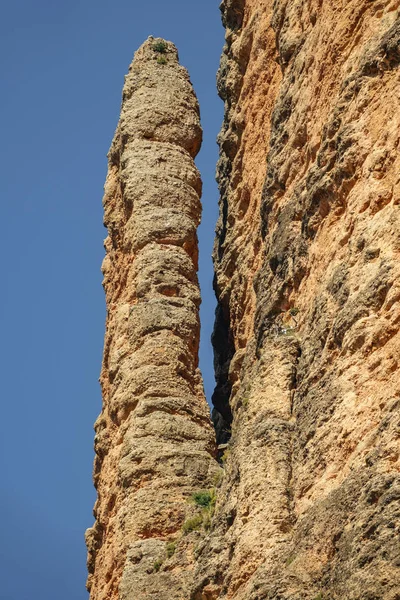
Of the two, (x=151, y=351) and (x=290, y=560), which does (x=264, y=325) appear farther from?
(x=290, y=560)

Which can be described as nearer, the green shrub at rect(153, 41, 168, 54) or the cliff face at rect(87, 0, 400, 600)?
the cliff face at rect(87, 0, 400, 600)

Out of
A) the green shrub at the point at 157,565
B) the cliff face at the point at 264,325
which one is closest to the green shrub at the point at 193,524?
the cliff face at the point at 264,325

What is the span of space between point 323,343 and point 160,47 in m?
15.3

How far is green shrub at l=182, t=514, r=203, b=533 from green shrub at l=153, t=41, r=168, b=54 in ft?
41.0

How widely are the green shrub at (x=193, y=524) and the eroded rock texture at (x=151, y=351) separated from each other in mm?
229

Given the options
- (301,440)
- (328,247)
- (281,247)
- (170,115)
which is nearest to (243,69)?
(170,115)

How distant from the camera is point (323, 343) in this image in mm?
19891

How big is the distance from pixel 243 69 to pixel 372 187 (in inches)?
538

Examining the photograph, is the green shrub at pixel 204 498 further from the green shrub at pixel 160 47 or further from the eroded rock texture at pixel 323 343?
the green shrub at pixel 160 47

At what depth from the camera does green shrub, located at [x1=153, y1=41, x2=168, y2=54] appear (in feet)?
110

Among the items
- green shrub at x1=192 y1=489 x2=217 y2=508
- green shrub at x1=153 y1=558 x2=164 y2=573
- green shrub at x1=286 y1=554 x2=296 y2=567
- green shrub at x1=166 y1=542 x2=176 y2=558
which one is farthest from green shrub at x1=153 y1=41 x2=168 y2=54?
green shrub at x1=286 y1=554 x2=296 y2=567

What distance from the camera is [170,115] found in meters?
32.0

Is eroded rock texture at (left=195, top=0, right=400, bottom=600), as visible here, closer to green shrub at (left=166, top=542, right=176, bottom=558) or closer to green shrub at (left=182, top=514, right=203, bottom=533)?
green shrub at (left=182, top=514, right=203, bottom=533)

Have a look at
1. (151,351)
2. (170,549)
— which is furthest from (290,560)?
(151,351)
